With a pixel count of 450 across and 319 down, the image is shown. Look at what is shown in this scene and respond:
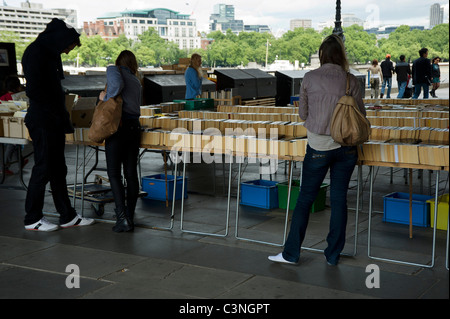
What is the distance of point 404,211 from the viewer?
638cm

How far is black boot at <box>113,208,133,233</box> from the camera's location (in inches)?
241

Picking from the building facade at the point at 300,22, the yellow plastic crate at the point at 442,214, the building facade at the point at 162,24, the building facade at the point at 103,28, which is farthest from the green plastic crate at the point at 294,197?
the building facade at the point at 162,24

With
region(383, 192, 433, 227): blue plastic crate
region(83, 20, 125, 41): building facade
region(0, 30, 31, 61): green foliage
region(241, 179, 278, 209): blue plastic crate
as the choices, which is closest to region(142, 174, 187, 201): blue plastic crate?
region(241, 179, 278, 209): blue plastic crate

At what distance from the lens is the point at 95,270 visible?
4852 millimetres

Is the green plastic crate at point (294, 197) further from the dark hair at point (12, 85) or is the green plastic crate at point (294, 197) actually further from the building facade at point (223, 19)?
the building facade at point (223, 19)

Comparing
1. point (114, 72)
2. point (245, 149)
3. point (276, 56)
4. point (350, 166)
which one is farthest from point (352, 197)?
point (276, 56)

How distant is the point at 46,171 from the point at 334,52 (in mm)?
3232

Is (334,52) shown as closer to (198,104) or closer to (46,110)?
(46,110)

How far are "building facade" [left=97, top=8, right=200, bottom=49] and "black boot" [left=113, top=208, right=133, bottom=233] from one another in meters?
128

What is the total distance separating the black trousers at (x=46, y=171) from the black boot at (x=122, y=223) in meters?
0.59
